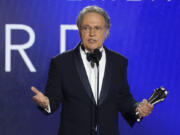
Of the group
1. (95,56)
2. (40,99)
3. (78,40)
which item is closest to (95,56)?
(95,56)

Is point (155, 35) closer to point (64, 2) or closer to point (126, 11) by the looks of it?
point (126, 11)

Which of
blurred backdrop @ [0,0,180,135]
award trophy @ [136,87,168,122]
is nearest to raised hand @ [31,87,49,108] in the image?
award trophy @ [136,87,168,122]

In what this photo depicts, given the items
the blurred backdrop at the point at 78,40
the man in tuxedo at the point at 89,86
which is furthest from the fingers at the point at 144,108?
the blurred backdrop at the point at 78,40

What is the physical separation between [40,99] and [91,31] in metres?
0.44

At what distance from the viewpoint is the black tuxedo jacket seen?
6.35 feet

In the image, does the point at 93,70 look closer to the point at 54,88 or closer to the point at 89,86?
the point at 89,86

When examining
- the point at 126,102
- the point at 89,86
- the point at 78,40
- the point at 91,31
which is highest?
the point at 91,31

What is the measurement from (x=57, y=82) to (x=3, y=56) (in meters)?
1.16

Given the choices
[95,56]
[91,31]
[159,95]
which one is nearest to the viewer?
[159,95]

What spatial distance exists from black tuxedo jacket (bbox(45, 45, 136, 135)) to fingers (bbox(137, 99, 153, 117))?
0.10 m

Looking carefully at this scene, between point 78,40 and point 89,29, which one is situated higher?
point 89,29

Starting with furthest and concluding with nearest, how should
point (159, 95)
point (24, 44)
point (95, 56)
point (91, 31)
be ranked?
point (24, 44) → point (91, 31) → point (95, 56) → point (159, 95)

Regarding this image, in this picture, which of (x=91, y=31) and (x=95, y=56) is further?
(x=91, y=31)

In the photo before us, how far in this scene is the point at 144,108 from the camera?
6.05ft
